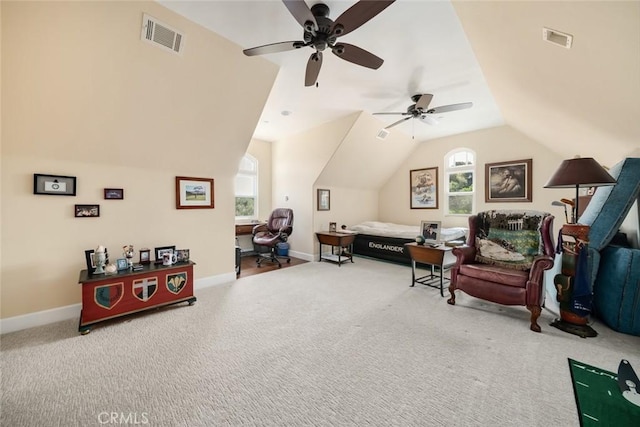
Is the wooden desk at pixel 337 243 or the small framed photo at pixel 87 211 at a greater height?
the small framed photo at pixel 87 211

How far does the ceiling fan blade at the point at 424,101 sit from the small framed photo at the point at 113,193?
410 cm

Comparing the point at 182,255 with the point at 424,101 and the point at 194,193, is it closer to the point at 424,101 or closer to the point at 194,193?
the point at 194,193

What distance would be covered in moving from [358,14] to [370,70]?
1416mm

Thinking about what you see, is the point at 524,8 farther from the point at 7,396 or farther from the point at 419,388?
the point at 7,396

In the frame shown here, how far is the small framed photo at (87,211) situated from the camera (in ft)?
8.63

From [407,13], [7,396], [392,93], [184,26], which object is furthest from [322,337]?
[392,93]

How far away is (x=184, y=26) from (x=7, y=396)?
3.04 metres

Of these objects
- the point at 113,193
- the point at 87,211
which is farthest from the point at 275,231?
the point at 87,211

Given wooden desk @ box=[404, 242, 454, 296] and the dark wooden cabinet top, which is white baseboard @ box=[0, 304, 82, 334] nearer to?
the dark wooden cabinet top

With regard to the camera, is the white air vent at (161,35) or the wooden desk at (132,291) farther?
the wooden desk at (132,291)

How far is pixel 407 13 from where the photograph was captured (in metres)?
2.16

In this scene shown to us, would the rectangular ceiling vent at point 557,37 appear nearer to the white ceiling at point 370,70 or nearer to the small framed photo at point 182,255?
→ the white ceiling at point 370,70

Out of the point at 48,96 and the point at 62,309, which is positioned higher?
the point at 48,96

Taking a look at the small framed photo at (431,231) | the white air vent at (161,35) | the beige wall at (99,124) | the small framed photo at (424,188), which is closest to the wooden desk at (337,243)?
the small framed photo at (431,231)
